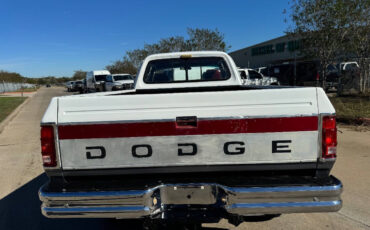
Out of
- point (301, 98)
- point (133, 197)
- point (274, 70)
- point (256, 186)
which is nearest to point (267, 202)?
point (256, 186)

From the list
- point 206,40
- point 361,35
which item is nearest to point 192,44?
point 206,40

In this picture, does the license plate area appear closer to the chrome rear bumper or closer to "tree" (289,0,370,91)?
the chrome rear bumper

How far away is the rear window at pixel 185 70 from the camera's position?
4.46 m

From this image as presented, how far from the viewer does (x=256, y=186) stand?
2260 millimetres

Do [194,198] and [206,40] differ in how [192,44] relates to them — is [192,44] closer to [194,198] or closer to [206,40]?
[206,40]

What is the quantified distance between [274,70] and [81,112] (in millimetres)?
22663

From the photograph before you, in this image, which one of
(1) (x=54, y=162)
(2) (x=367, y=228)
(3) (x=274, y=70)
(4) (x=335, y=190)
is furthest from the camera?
(3) (x=274, y=70)

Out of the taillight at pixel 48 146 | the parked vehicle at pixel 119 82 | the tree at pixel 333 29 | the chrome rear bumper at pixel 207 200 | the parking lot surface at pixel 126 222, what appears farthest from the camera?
the parked vehicle at pixel 119 82

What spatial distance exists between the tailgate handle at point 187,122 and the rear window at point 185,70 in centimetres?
215

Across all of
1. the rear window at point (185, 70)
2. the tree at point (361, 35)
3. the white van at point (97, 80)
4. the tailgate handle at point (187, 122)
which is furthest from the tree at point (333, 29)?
the white van at point (97, 80)

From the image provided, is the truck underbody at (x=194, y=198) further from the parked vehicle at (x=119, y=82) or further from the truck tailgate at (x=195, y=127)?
the parked vehicle at (x=119, y=82)

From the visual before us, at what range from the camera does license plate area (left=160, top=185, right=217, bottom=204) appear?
231cm

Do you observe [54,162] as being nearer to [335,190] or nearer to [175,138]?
[175,138]

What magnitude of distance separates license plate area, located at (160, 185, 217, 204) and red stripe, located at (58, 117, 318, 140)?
1.44 feet
